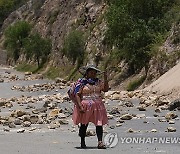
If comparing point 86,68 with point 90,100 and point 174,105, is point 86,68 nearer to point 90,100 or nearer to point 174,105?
point 90,100

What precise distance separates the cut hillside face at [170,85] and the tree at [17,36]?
79883 mm

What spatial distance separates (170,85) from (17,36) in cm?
8657

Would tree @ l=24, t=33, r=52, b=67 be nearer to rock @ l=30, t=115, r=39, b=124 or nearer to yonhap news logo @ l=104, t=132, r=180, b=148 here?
rock @ l=30, t=115, r=39, b=124

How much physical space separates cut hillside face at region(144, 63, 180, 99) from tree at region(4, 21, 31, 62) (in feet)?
262

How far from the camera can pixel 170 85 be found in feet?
92.3

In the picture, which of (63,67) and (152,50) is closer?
(152,50)

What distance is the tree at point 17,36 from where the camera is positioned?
10825cm

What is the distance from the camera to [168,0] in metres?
44.9

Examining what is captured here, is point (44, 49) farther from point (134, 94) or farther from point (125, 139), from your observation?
point (125, 139)

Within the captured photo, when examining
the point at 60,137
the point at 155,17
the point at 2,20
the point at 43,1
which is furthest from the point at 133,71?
the point at 2,20

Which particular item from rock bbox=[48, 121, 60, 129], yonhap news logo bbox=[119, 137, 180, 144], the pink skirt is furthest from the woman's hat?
rock bbox=[48, 121, 60, 129]

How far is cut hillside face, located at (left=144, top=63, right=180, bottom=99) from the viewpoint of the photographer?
86.5ft

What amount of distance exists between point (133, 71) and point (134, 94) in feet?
40.7

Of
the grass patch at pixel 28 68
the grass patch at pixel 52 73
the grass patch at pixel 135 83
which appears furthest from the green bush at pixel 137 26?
the grass patch at pixel 28 68
